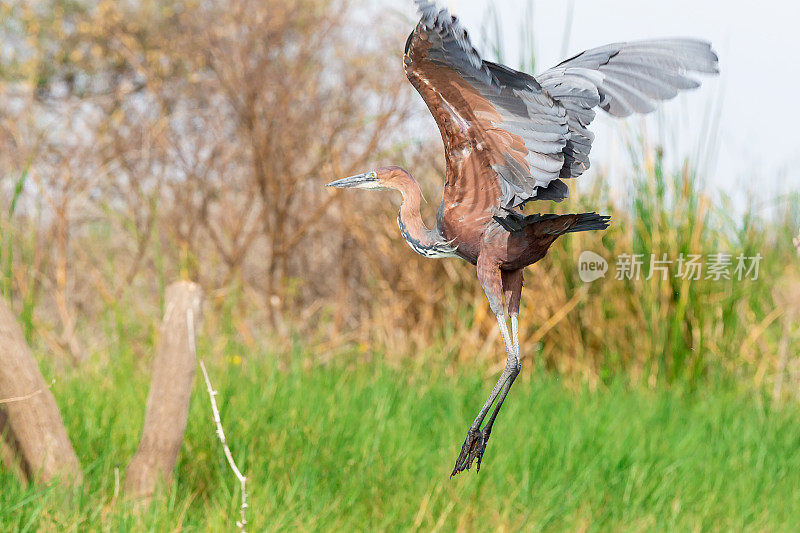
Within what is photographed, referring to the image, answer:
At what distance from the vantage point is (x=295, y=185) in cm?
577

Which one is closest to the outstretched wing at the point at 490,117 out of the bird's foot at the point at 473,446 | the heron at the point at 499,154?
the heron at the point at 499,154

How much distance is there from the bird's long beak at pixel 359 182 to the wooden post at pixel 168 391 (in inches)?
83.6

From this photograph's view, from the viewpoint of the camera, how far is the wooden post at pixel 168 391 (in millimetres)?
2664

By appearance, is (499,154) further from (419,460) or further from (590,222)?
(419,460)

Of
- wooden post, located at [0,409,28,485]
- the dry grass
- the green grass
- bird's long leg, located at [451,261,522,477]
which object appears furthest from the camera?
the dry grass

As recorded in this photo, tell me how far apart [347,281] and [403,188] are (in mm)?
5452

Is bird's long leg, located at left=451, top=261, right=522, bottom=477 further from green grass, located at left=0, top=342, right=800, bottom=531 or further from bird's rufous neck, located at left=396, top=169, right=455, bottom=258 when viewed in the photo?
green grass, located at left=0, top=342, right=800, bottom=531

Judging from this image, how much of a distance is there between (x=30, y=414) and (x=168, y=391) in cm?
45

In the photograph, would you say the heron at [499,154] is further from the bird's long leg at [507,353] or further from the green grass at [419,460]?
the green grass at [419,460]

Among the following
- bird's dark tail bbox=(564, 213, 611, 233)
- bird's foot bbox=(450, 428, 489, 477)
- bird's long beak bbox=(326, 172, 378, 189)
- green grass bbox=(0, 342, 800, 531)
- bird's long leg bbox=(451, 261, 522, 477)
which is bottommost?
green grass bbox=(0, 342, 800, 531)

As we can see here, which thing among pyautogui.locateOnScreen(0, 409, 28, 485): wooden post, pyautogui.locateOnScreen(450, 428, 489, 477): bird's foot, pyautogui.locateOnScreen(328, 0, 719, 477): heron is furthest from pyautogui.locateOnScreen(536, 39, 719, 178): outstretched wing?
pyautogui.locateOnScreen(0, 409, 28, 485): wooden post

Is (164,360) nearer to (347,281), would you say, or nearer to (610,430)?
(610,430)

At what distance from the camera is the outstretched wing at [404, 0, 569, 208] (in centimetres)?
64

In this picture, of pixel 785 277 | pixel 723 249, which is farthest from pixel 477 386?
pixel 785 277
